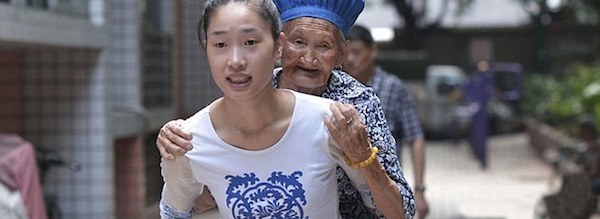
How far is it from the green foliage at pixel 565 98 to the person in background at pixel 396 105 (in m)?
6.90

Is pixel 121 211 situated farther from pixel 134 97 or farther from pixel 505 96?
pixel 505 96

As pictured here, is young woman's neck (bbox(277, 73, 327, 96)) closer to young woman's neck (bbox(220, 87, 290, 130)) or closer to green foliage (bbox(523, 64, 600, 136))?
young woman's neck (bbox(220, 87, 290, 130))

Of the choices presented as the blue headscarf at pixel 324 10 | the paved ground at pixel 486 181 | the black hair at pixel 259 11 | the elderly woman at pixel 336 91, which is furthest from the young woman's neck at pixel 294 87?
the paved ground at pixel 486 181

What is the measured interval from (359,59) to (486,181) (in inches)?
419

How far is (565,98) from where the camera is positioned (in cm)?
1853

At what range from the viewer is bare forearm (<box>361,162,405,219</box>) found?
2244mm

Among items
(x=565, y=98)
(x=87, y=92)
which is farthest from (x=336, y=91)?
(x=565, y=98)

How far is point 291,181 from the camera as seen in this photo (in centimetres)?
227

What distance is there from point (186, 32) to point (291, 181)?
26.0ft

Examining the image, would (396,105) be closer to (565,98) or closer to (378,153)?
(378,153)

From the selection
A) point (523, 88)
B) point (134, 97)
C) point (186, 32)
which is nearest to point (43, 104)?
point (134, 97)

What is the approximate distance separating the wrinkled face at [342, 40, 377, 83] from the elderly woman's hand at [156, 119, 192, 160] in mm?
2483

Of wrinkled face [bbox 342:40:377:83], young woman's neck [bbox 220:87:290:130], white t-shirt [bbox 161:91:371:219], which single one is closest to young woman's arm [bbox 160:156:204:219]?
white t-shirt [bbox 161:91:371:219]

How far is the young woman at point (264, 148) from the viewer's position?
222cm
